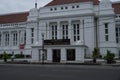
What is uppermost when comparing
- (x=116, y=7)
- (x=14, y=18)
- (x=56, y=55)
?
(x=116, y=7)

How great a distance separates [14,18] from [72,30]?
953 inches

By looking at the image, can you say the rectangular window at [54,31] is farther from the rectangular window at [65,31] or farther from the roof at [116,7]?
the roof at [116,7]

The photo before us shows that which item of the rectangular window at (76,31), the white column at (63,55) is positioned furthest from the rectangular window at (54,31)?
the white column at (63,55)

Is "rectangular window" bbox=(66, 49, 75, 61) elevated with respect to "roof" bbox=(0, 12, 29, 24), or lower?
lower

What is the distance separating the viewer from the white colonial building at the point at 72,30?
44688 millimetres

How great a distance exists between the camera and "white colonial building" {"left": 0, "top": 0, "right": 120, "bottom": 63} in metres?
44.7

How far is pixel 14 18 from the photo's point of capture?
221ft

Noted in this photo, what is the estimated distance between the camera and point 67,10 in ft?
170

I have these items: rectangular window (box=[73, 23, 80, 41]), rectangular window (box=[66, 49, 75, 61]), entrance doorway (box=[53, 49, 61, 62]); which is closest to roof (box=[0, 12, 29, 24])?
rectangular window (box=[73, 23, 80, 41])

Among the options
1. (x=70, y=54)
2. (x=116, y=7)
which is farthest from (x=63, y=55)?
(x=116, y=7)

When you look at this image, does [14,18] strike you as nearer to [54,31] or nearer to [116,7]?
[54,31]

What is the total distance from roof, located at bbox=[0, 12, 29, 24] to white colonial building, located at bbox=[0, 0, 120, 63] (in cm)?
702

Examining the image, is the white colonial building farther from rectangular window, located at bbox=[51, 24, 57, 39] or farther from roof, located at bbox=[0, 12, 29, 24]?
roof, located at bbox=[0, 12, 29, 24]

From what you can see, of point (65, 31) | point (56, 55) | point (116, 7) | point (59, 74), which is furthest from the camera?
point (116, 7)
